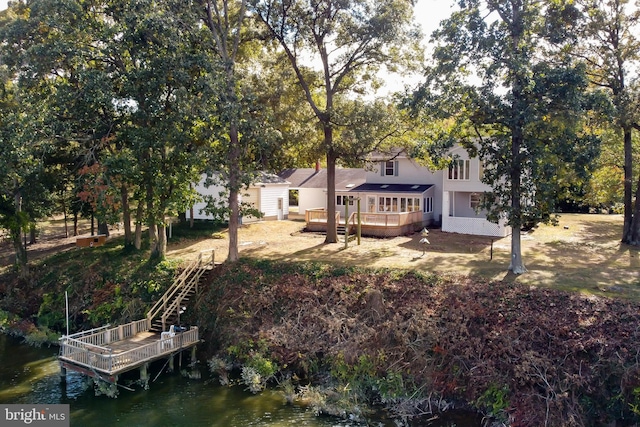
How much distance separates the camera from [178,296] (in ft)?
72.7

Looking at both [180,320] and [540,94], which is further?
[180,320]

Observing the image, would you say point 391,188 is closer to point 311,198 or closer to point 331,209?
point 331,209

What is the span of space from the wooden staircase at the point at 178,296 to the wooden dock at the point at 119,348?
0.61m

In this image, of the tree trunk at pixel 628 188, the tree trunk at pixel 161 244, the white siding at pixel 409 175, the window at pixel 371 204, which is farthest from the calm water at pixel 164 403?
the white siding at pixel 409 175

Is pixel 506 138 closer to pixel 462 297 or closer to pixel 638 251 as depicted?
pixel 462 297

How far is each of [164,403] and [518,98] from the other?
58.2 ft

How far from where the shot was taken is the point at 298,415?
1555 cm

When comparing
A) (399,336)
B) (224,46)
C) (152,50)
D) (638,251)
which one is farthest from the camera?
(638,251)

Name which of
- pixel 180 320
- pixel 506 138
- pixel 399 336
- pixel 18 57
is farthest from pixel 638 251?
pixel 18 57

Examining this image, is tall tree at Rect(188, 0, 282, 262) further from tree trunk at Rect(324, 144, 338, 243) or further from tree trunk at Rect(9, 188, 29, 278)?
tree trunk at Rect(9, 188, 29, 278)

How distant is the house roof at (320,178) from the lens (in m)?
42.3

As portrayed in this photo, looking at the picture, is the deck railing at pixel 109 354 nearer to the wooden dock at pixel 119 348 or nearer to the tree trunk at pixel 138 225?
the wooden dock at pixel 119 348

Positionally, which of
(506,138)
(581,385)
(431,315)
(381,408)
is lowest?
(381,408)

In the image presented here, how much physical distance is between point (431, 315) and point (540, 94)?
1000 cm
